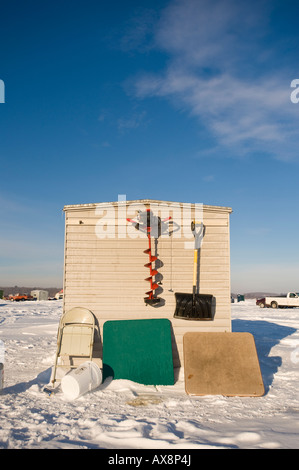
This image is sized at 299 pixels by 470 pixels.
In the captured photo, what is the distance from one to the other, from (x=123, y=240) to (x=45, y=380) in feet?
10.4

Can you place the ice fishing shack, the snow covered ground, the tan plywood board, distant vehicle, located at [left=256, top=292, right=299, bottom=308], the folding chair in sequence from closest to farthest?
1. the snow covered ground
2. the tan plywood board
3. the folding chair
4. the ice fishing shack
5. distant vehicle, located at [left=256, top=292, right=299, bottom=308]

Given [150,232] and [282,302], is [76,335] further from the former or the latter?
[282,302]

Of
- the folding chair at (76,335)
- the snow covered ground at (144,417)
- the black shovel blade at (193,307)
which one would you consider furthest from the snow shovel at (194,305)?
the folding chair at (76,335)

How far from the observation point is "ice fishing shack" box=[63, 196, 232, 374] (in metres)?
7.52

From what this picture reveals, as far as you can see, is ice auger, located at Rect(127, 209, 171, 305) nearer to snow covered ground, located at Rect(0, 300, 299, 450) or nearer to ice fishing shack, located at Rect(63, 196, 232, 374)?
ice fishing shack, located at Rect(63, 196, 232, 374)

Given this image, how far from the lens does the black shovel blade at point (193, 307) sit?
7.44m

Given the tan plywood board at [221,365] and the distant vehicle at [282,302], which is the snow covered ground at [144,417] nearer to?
the tan plywood board at [221,365]

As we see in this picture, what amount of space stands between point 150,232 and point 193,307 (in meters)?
1.84

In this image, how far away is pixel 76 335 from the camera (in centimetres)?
711

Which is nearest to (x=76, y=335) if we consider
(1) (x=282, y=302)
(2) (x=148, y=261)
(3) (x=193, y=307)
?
(2) (x=148, y=261)

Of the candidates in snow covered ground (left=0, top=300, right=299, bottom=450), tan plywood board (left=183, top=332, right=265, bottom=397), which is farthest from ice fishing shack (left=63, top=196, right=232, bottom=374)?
snow covered ground (left=0, top=300, right=299, bottom=450)

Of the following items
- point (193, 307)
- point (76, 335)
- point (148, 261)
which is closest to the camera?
point (76, 335)

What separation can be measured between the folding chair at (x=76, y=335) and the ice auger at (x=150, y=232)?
1266 millimetres
